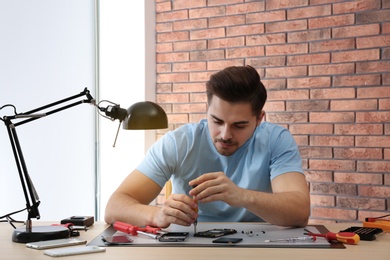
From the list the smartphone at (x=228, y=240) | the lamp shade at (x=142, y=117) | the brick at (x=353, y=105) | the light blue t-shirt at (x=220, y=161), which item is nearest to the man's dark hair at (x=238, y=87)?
the light blue t-shirt at (x=220, y=161)

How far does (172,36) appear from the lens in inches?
164

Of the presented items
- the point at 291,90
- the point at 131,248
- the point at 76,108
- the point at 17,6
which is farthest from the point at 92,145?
the point at 131,248

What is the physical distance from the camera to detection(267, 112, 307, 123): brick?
3.70m

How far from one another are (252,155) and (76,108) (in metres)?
2.03

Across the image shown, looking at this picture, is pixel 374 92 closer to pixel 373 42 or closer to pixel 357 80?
pixel 357 80

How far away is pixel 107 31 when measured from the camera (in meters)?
4.27

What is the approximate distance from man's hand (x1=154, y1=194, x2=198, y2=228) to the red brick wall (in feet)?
6.08

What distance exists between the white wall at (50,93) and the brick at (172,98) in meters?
0.50

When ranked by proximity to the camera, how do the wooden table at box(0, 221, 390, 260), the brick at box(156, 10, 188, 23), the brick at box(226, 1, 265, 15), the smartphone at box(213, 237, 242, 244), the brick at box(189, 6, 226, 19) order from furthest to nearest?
the brick at box(156, 10, 188, 23)
the brick at box(189, 6, 226, 19)
the brick at box(226, 1, 265, 15)
the smartphone at box(213, 237, 242, 244)
the wooden table at box(0, 221, 390, 260)

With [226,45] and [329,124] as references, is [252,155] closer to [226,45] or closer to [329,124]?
[329,124]

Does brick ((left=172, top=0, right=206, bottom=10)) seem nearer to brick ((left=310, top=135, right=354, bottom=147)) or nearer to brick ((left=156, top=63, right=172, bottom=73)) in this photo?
brick ((left=156, top=63, right=172, bottom=73))

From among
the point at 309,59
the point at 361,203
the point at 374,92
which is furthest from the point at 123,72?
the point at 361,203

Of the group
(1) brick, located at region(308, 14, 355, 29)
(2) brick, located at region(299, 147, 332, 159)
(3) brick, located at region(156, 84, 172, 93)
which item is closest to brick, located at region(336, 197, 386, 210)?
(2) brick, located at region(299, 147, 332, 159)

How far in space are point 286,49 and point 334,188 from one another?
34.5 inches
